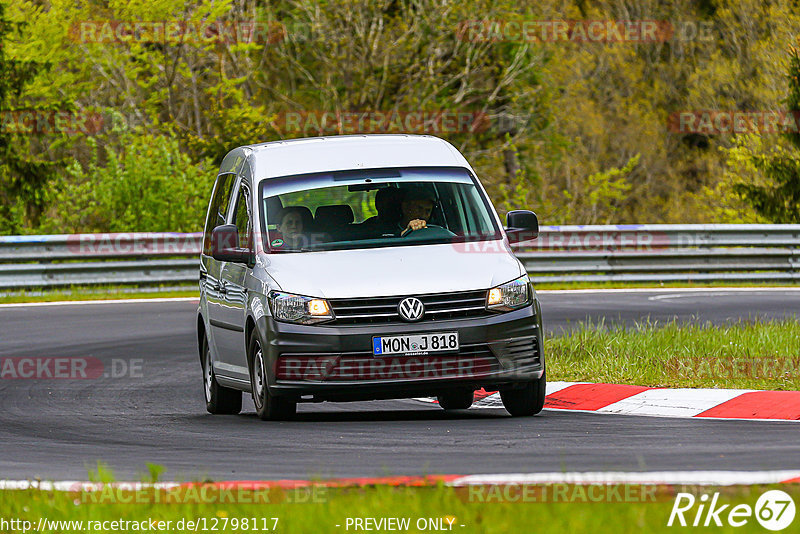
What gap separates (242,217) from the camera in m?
11.7

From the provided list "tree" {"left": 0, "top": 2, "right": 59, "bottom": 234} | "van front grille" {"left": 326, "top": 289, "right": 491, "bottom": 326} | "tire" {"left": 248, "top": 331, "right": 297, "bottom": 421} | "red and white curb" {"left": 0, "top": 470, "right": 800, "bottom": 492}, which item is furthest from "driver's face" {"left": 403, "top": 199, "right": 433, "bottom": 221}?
"tree" {"left": 0, "top": 2, "right": 59, "bottom": 234}

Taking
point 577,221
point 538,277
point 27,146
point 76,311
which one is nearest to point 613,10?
point 577,221

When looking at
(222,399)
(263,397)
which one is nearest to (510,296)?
(263,397)

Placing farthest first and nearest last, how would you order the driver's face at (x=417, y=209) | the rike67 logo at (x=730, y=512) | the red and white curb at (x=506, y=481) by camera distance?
the driver's face at (x=417, y=209)
the red and white curb at (x=506, y=481)
the rike67 logo at (x=730, y=512)

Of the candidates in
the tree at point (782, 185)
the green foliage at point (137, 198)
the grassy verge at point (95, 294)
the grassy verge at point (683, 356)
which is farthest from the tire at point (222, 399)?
the tree at point (782, 185)

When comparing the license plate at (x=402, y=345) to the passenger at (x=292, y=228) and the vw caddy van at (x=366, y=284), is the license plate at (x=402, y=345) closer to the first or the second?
the vw caddy van at (x=366, y=284)

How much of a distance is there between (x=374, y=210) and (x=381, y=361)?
166 cm

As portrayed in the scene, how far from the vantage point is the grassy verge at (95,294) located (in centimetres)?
2359

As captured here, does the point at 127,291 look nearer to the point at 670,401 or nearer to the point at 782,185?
the point at 670,401

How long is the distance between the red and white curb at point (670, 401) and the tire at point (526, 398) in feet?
2.19

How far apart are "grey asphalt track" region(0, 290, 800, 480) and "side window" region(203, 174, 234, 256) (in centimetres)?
136

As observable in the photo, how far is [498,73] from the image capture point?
142 ft

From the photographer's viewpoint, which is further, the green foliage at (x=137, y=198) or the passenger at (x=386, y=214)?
the green foliage at (x=137, y=198)

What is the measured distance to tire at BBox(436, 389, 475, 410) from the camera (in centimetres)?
1169
